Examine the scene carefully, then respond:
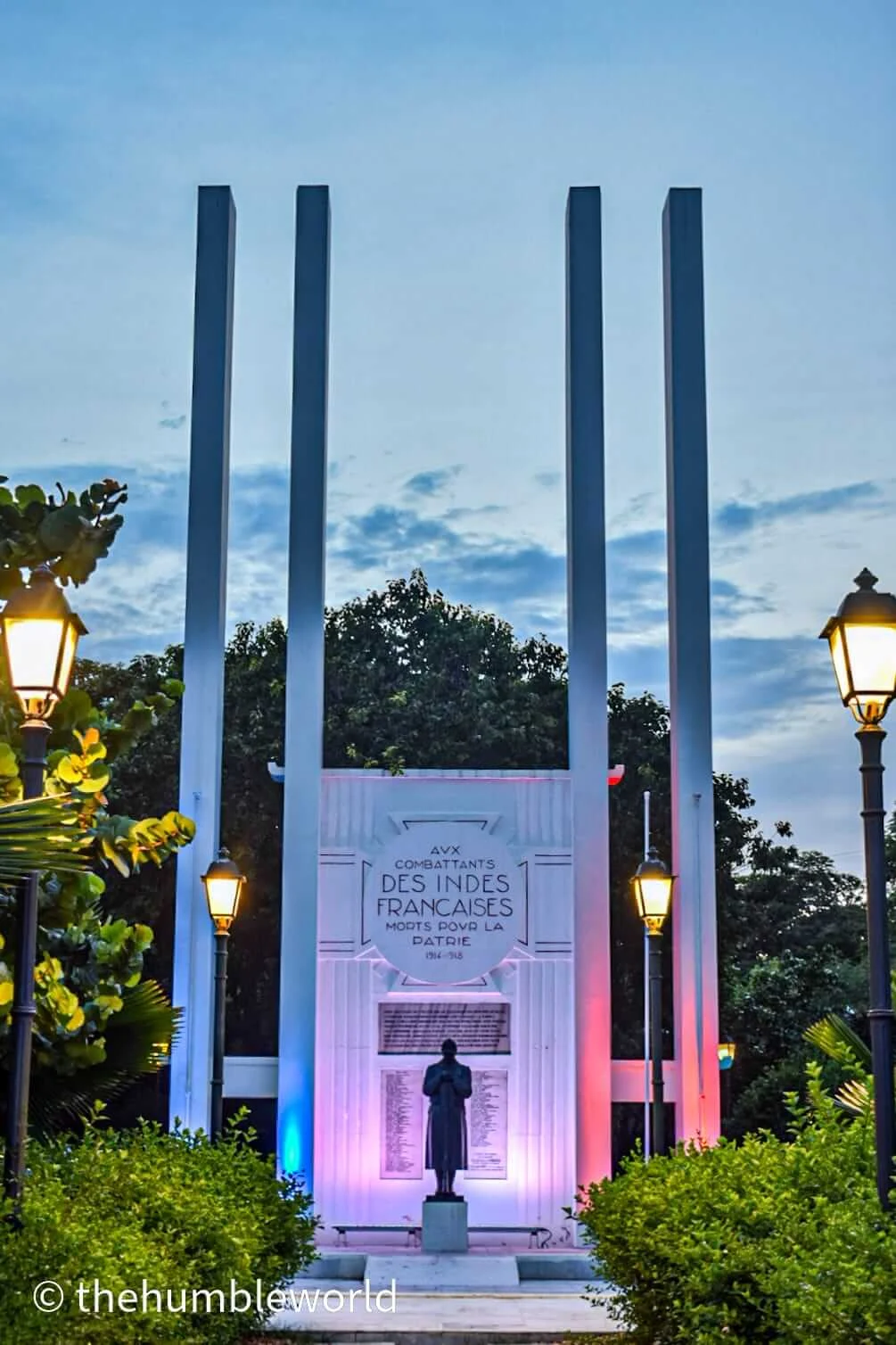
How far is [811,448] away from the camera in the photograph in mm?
25859

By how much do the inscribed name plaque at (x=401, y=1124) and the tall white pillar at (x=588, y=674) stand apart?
6.33 ft

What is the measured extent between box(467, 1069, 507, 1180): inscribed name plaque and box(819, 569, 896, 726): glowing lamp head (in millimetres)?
14552

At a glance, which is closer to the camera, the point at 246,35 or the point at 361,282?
the point at 246,35

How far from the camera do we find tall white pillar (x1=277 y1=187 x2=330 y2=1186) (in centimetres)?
2098

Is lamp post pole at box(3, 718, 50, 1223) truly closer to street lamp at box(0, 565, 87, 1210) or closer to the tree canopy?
street lamp at box(0, 565, 87, 1210)

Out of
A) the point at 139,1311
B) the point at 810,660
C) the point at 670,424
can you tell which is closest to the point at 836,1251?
the point at 139,1311

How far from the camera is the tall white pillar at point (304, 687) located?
2098 cm

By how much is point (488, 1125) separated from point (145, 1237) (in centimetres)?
1370

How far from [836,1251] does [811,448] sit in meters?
20.5

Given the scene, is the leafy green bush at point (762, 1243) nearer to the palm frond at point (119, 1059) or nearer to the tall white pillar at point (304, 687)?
the palm frond at point (119, 1059)

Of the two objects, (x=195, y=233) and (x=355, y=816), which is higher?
(x=195, y=233)

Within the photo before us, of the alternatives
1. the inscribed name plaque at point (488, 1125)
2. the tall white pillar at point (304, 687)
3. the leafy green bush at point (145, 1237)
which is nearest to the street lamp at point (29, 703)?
the leafy green bush at point (145, 1237)

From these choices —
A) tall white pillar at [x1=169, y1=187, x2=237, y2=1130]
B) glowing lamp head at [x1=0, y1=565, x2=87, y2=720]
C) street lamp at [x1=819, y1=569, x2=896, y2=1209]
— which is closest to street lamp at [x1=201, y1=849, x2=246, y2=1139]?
tall white pillar at [x1=169, y1=187, x2=237, y2=1130]

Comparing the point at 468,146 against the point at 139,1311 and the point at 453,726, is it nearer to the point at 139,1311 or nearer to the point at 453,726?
the point at 453,726
